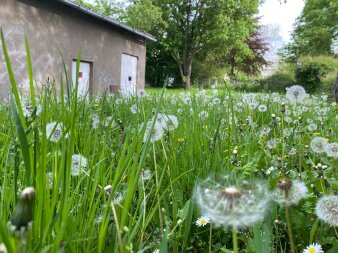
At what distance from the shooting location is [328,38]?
1391 inches

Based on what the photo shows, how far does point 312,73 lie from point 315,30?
13938 millimetres

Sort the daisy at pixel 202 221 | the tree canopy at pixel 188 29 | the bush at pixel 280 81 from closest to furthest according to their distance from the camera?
the daisy at pixel 202 221 < the bush at pixel 280 81 < the tree canopy at pixel 188 29

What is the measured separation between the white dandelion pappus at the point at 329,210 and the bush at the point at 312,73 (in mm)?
23567

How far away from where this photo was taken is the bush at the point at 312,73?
75.5 feet

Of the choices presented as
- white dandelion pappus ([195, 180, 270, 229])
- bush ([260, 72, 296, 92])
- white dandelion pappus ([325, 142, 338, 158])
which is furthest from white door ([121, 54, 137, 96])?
white dandelion pappus ([195, 180, 270, 229])

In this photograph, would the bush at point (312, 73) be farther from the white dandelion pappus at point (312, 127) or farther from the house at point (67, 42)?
the white dandelion pappus at point (312, 127)

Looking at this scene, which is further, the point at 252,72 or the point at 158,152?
the point at 252,72

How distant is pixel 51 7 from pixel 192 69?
94.9ft

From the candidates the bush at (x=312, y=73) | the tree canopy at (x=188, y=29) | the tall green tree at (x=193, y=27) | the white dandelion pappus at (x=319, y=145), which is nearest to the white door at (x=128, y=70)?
the bush at (x=312, y=73)

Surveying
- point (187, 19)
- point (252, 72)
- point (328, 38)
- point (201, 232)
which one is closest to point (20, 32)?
point (201, 232)

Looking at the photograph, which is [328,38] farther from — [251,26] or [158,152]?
[158,152]

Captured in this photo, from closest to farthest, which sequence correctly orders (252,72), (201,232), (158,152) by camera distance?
(201,232) → (158,152) → (252,72)

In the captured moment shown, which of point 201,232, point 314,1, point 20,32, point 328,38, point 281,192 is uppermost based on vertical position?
point 314,1

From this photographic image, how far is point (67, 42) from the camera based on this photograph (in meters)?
12.7
